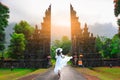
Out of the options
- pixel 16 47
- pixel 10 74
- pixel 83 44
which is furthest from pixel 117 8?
pixel 16 47

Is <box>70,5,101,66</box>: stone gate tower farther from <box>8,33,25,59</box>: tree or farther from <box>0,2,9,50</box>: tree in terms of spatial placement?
<box>0,2,9,50</box>: tree

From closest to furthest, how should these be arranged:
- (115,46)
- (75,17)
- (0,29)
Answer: (0,29) < (75,17) < (115,46)

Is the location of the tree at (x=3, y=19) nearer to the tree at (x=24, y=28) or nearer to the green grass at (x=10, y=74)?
the green grass at (x=10, y=74)

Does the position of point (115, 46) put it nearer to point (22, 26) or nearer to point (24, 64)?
point (22, 26)

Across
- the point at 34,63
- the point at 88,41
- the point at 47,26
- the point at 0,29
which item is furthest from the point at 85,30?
the point at 0,29

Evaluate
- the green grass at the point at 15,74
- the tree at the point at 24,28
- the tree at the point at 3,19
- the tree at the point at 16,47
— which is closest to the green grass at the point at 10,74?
the green grass at the point at 15,74

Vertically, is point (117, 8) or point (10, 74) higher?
point (117, 8)

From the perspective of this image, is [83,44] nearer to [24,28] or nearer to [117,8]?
[117,8]

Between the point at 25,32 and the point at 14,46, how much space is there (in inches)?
573

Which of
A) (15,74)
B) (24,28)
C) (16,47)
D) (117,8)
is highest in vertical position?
(24,28)

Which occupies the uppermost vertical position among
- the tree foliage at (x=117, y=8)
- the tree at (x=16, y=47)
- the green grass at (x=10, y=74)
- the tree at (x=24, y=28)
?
the tree at (x=24, y=28)

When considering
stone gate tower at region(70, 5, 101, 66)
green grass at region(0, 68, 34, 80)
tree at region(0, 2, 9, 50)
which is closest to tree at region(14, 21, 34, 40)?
stone gate tower at region(70, 5, 101, 66)

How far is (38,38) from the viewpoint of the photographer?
6456cm

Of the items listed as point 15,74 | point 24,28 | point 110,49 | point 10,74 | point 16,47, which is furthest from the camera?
point 110,49
